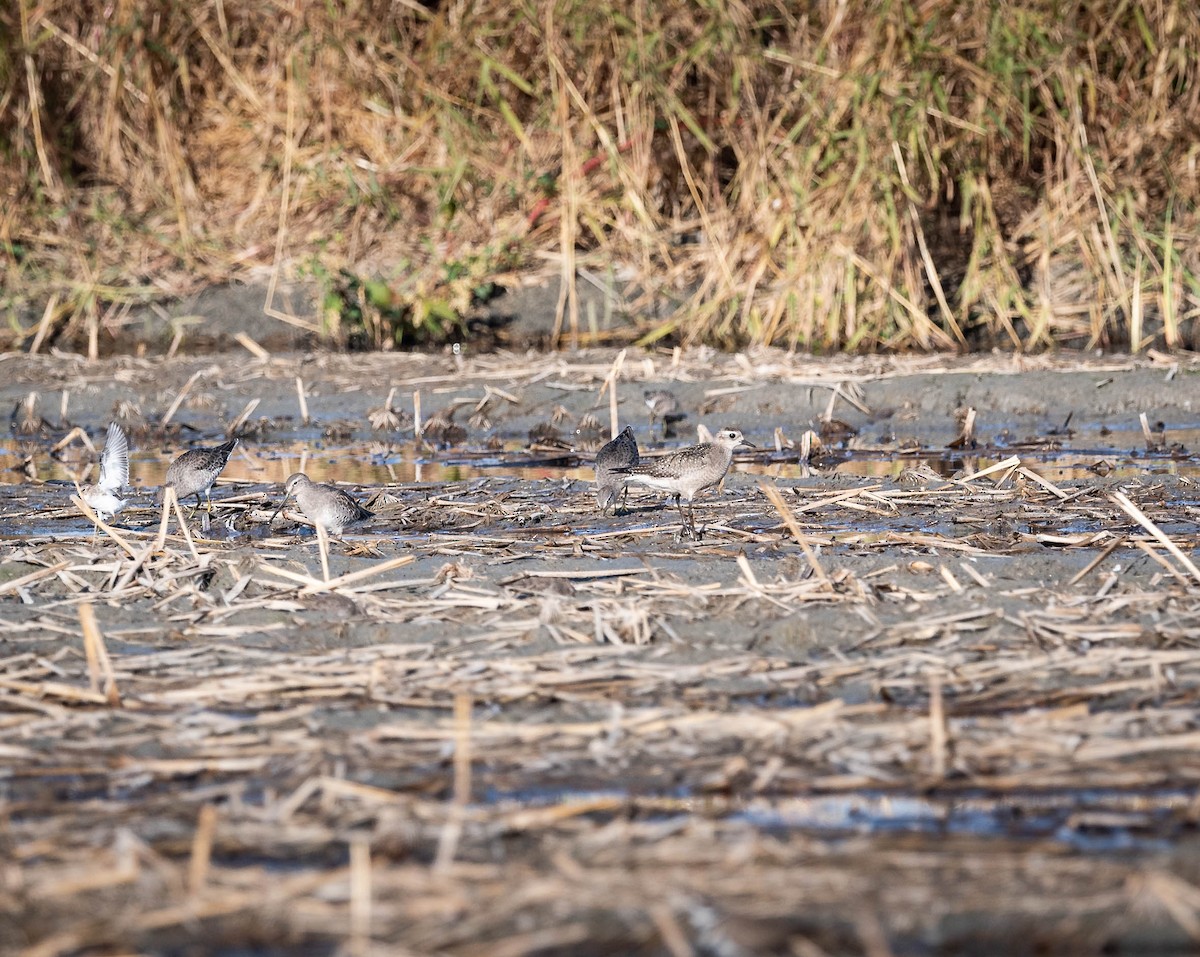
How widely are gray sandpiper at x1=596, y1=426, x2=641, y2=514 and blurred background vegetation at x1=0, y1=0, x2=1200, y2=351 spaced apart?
482cm

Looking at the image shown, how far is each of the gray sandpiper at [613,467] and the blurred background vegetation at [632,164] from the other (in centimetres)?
482

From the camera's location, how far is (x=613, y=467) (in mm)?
7789

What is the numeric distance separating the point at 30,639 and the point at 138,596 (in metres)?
0.52

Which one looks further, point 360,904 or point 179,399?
point 179,399

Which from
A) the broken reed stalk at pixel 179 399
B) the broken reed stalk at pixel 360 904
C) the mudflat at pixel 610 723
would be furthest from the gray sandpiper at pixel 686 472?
the broken reed stalk at pixel 179 399

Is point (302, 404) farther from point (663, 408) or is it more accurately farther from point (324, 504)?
point (324, 504)

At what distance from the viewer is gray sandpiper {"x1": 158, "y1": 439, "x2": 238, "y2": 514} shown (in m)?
7.73

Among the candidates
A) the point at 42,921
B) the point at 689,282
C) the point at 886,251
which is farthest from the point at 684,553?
the point at 689,282

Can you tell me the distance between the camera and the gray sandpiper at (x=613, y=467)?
7695 mm

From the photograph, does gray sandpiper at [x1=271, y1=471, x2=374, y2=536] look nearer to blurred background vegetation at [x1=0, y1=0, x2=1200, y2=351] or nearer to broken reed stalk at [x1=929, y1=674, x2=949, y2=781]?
broken reed stalk at [x1=929, y1=674, x2=949, y2=781]

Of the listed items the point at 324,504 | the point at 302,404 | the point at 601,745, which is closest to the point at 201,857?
the point at 601,745

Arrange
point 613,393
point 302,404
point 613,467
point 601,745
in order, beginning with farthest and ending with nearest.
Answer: point 302,404 < point 613,393 < point 613,467 < point 601,745

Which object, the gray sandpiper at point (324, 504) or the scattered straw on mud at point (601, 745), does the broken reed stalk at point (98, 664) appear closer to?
the scattered straw on mud at point (601, 745)

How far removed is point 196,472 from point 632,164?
25.1ft
